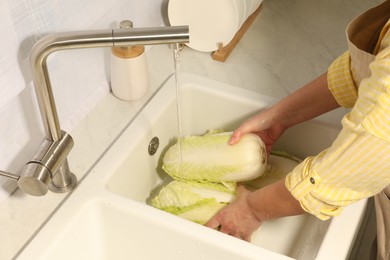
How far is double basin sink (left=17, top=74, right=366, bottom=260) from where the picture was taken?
3.09 ft

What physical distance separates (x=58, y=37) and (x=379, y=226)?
71cm

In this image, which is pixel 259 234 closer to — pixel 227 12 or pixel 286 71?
pixel 286 71

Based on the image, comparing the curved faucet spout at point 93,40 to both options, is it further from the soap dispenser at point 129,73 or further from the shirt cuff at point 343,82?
the shirt cuff at point 343,82

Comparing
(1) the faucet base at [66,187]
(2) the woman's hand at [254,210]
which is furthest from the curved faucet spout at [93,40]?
(2) the woman's hand at [254,210]

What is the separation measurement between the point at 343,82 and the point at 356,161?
0.33m

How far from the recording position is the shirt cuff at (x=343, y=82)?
1.06m

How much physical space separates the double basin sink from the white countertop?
3 cm

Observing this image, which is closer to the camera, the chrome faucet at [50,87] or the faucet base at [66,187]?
the chrome faucet at [50,87]

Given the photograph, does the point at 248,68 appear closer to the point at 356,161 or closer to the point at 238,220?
the point at 238,220

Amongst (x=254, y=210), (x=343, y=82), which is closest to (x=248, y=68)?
(x=343, y=82)

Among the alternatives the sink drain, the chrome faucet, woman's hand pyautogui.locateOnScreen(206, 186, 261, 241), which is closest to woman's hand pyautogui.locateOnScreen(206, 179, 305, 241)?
woman's hand pyautogui.locateOnScreen(206, 186, 261, 241)

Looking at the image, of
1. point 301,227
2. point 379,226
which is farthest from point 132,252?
point 379,226

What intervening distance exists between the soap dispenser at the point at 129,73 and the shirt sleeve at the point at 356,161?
457 millimetres

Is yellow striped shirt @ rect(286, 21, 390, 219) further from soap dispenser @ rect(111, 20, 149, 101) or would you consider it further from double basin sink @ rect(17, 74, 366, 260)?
soap dispenser @ rect(111, 20, 149, 101)
